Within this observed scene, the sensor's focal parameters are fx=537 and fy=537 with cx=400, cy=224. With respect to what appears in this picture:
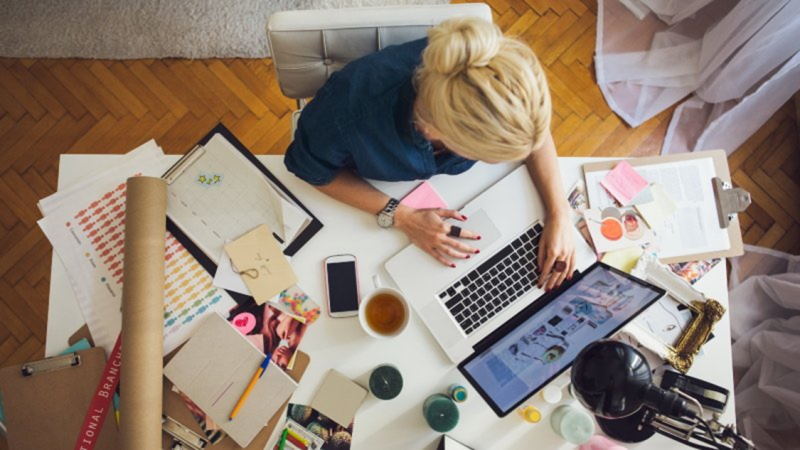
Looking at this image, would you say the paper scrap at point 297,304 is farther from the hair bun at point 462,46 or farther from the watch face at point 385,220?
the hair bun at point 462,46

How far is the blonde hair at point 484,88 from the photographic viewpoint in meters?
0.80

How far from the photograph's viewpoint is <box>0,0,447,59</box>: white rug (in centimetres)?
190

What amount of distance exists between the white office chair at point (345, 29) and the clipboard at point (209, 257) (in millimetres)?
214

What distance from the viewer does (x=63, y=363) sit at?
1.06 metres

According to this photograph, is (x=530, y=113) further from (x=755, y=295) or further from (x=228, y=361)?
(x=755, y=295)

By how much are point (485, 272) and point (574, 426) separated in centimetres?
36

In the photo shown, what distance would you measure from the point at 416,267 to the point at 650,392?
0.49 m

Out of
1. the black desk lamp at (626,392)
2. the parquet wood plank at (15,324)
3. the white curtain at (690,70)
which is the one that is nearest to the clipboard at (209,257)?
the black desk lamp at (626,392)

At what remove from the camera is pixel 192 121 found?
6.19 ft

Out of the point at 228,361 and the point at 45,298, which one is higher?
the point at 45,298

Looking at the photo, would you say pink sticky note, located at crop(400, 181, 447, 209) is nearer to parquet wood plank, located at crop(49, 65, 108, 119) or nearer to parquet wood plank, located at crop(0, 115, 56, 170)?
parquet wood plank, located at crop(49, 65, 108, 119)

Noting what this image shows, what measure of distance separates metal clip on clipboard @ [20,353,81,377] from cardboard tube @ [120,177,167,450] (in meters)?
0.13

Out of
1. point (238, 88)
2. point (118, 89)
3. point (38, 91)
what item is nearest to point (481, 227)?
point (238, 88)

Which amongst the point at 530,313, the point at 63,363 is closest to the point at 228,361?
the point at 63,363
